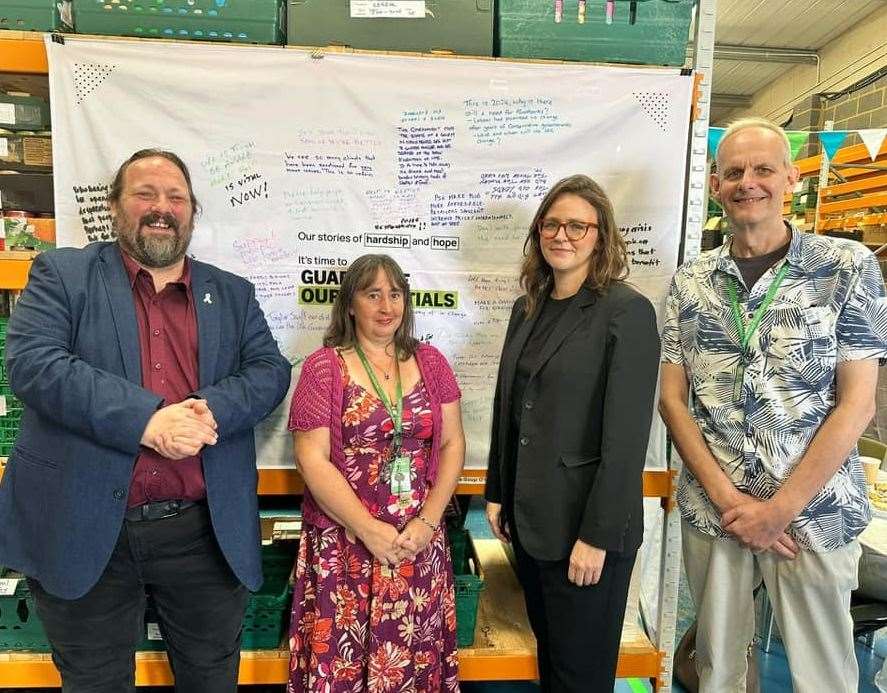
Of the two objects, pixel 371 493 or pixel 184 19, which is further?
pixel 184 19

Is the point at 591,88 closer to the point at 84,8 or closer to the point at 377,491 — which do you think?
the point at 377,491

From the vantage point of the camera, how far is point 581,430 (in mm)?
1534

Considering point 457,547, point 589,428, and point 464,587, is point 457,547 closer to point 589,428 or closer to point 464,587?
point 464,587

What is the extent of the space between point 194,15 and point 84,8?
352mm

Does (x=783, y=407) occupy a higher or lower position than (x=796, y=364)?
lower

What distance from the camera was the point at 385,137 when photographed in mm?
2090

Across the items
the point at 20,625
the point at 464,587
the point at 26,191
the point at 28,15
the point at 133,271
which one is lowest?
the point at 20,625

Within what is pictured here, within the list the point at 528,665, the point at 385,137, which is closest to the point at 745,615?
the point at 528,665

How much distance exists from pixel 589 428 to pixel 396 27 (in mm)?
1488

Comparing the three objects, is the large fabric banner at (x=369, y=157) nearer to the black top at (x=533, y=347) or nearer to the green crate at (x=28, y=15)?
the green crate at (x=28, y=15)

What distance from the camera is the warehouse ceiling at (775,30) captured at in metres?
5.68

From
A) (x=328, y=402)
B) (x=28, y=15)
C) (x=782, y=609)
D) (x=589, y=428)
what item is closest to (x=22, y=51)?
(x=28, y=15)

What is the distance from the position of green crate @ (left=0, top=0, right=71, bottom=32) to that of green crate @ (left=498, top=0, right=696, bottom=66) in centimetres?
148

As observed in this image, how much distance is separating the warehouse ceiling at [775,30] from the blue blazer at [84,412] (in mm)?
6184
